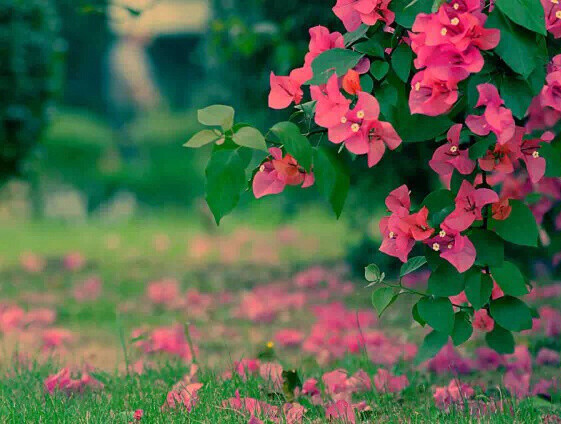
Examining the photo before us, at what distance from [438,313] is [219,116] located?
0.66 meters

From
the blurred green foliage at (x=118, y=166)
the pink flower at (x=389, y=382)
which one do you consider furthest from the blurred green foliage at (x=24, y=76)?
the blurred green foliage at (x=118, y=166)

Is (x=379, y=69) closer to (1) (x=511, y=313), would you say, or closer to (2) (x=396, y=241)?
(2) (x=396, y=241)

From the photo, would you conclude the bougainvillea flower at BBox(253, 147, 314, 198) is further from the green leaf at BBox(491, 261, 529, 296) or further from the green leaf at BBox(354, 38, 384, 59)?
the green leaf at BBox(491, 261, 529, 296)

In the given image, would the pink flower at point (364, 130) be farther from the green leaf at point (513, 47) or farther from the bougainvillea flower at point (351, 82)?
the green leaf at point (513, 47)

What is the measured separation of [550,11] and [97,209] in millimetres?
9764

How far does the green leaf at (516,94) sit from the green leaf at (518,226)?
275 millimetres

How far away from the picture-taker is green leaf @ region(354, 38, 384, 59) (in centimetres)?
157

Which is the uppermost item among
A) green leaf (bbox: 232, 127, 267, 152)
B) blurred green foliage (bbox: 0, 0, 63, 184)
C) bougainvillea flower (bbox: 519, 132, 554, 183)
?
green leaf (bbox: 232, 127, 267, 152)

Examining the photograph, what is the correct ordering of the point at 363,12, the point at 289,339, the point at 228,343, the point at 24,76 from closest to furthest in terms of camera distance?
the point at 363,12 < the point at 289,339 < the point at 228,343 < the point at 24,76

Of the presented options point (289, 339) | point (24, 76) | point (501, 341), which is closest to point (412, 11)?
point (501, 341)

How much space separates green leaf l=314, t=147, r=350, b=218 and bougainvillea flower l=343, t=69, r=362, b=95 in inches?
4.7

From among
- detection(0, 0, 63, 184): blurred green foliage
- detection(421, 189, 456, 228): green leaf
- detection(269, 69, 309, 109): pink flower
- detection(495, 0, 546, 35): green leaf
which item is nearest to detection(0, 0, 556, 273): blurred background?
detection(0, 0, 63, 184): blurred green foliage

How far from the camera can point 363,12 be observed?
4.99ft

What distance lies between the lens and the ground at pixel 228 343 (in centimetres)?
198
